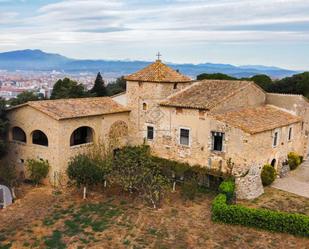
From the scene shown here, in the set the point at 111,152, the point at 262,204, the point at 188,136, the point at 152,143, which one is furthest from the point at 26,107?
the point at 262,204

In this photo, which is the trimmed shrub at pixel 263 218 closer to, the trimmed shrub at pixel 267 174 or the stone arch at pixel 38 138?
the trimmed shrub at pixel 267 174

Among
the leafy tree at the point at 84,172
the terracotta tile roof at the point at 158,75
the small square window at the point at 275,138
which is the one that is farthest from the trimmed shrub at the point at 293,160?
the leafy tree at the point at 84,172

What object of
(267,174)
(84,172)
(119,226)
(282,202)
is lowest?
(119,226)

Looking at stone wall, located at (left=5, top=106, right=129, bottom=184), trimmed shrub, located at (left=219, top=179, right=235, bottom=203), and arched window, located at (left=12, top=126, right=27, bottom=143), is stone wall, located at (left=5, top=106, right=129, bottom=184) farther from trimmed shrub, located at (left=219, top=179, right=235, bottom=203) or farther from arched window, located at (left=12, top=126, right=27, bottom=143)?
trimmed shrub, located at (left=219, top=179, right=235, bottom=203)

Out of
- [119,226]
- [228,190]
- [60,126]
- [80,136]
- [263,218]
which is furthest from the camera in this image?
[80,136]

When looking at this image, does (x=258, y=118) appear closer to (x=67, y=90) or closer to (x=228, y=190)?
(x=228, y=190)

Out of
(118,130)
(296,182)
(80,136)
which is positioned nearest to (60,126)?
(118,130)

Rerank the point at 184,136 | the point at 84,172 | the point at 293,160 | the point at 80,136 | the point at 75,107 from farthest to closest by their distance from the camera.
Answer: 1. the point at 80,136
2. the point at 293,160
3. the point at 184,136
4. the point at 75,107
5. the point at 84,172

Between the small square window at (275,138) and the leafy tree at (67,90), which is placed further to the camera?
the leafy tree at (67,90)
